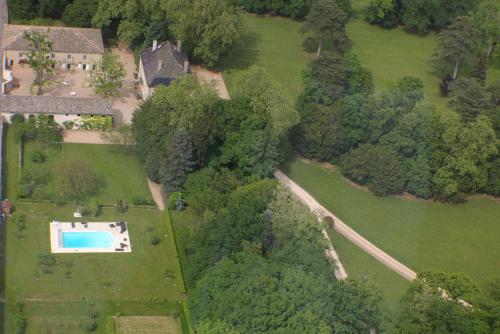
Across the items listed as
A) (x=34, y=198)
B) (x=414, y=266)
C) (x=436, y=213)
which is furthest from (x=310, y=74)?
(x=34, y=198)

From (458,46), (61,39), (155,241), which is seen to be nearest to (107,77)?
(61,39)

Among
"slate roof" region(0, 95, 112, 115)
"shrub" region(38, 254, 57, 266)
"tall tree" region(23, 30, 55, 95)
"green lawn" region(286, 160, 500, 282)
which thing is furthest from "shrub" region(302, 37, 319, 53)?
"shrub" region(38, 254, 57, 266)

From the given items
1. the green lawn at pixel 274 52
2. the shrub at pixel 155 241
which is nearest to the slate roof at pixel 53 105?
the green lawn at pixel 274 52

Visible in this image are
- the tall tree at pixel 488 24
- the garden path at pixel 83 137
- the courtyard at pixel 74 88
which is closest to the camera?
the garden path at pixel 83 137

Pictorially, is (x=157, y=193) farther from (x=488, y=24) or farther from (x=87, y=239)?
(x=488, y=24)

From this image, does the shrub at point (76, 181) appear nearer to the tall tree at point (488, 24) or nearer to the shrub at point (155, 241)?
the shrub at point (155, 241)

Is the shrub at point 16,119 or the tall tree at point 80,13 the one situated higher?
the tall tree at point 80,13
